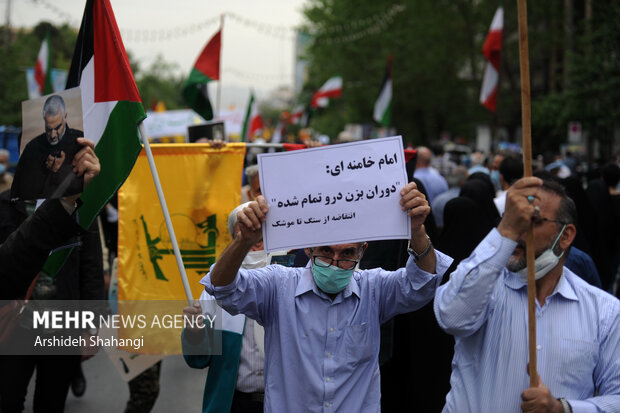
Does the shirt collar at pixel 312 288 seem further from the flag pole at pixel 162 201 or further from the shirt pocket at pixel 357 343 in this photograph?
the flag pole at pixel 162 201

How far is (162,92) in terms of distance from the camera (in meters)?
82.3

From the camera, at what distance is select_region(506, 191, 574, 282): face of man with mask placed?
254 cm

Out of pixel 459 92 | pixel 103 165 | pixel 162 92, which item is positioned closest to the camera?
pixel 103 165

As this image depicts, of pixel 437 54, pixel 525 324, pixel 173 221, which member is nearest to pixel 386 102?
pixel 173 221

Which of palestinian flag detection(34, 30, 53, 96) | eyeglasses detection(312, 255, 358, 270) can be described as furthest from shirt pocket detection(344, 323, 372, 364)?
palestinian flag detection(34, 30, 53, 96)

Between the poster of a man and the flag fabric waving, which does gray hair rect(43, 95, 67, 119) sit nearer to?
the poster of a man

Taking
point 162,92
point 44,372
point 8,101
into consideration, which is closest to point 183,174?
point 44,372

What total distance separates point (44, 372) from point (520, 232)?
337 centimetres

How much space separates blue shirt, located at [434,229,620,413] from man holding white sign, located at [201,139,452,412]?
0.35 meters

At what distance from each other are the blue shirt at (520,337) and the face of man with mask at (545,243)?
0.07m

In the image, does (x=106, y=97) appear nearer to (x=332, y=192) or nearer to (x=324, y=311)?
(x=332, y=192)

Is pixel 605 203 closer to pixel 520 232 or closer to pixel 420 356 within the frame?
pixel 420 356

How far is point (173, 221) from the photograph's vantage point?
4664 millimetres

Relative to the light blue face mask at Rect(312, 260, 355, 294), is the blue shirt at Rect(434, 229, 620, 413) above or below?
below
